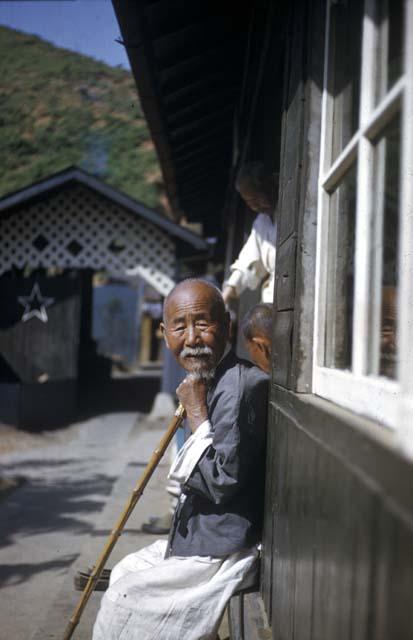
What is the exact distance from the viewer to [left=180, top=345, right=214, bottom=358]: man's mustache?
247cm

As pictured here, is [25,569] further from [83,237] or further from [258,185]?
[83,237]

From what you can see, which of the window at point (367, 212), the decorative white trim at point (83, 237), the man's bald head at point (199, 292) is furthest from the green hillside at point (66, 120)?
the window at point (367, 212)

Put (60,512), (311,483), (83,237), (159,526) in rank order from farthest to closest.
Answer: (83,237) → (60,512) → (159,526) → (311,483)

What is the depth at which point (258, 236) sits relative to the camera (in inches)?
141

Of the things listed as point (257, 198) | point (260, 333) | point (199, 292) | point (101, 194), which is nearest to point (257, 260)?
point (257, 198)

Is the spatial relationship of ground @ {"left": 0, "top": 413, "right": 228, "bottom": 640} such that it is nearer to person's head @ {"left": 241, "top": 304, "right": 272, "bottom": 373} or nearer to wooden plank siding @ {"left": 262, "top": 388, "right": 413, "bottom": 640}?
person's head @ {"left": 241, "top": 304, "right": 272, "bottom": 373}

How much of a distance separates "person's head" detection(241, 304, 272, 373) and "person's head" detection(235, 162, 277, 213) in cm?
75

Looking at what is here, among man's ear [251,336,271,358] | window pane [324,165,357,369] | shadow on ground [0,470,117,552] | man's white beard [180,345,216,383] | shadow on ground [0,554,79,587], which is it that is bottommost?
shadow on ground [0,470,117,552]

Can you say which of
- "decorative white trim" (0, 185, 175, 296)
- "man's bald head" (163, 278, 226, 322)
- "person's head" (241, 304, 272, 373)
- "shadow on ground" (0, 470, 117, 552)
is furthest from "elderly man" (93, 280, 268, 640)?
"decorative white trim" (0, 185, 175, 296)

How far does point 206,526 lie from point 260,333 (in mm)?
941

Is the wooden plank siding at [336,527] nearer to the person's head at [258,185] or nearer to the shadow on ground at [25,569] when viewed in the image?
the person's head at [258,185]

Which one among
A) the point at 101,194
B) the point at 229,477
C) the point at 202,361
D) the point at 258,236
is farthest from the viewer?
the point at 101,194

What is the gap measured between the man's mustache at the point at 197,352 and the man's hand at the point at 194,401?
0.17 m

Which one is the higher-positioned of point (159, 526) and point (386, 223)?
point (386, 223)
